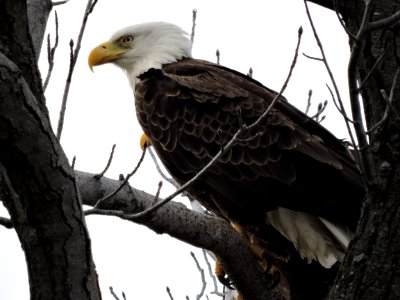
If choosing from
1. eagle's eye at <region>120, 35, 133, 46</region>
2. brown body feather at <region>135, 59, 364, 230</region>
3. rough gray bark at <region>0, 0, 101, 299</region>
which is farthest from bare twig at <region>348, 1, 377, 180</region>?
eagle's eye at <region>120, 35, 133, 46</region>

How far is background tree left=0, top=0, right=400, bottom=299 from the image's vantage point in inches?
99.7

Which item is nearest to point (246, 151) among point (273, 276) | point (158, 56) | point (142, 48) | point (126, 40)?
point (273, 276)

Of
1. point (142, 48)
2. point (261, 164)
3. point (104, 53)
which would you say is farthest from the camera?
point (142, 48)

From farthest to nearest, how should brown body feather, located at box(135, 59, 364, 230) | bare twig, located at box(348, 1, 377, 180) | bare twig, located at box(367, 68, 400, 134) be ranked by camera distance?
brown body feather, located at box(135, 59, 364, 230)
bare twig, located at box(367, 68, 400, 134)
bare twig, located at box(348, 1, 377, 180)

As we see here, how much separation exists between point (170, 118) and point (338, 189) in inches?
48.4

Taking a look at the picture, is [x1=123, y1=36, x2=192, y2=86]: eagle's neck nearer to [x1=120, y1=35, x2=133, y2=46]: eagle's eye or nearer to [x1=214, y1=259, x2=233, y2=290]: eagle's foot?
[x1=120, y1=35, x2=133, y2=46]: eagle's eye

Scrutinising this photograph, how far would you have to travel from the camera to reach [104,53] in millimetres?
6480

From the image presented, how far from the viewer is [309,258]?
17.1ft

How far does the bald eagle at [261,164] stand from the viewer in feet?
16.4

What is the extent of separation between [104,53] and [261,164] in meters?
1.91

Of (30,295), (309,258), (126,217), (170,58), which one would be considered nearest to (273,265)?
(309,258)

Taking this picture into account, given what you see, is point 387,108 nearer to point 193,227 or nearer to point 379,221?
point 379,221

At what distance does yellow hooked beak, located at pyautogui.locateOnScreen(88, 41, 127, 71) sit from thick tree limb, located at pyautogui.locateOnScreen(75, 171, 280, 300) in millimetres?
2171

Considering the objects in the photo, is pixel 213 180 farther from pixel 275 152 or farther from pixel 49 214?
pixel 49 214
